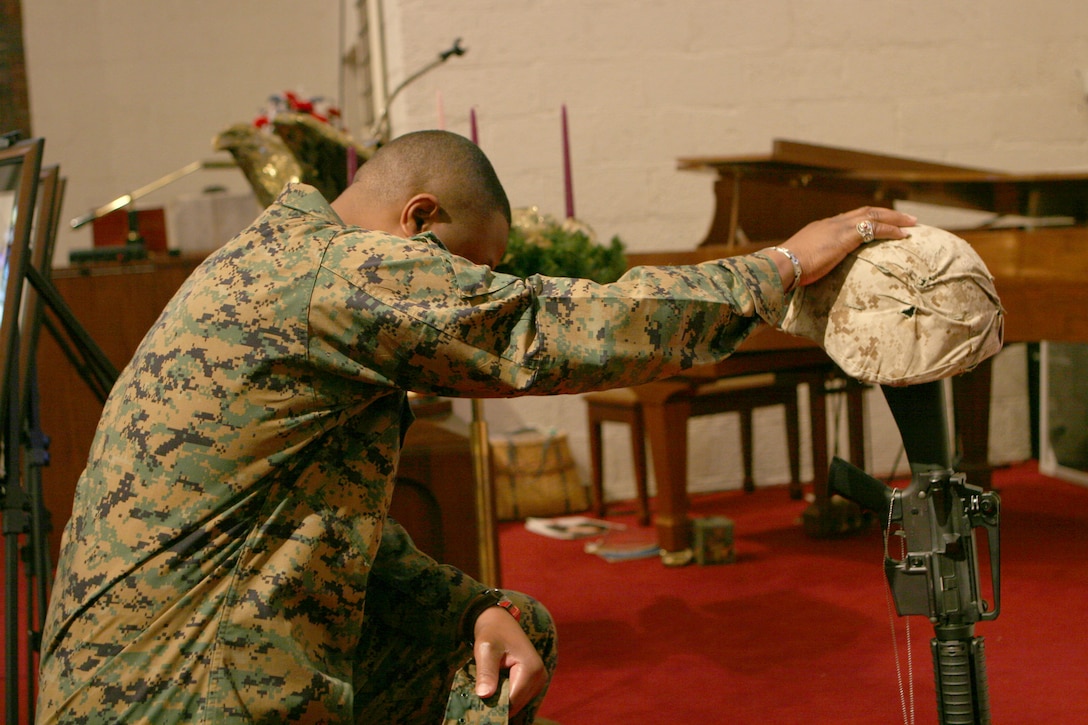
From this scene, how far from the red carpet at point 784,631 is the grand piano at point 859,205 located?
24 cm

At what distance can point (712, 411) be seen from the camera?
11.1 feet

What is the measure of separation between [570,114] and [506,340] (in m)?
3.08

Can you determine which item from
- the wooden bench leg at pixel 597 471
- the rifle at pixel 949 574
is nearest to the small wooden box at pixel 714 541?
the wooden bench leg at pixel 597 471

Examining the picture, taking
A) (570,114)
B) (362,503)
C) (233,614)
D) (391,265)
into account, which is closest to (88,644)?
(233,614)

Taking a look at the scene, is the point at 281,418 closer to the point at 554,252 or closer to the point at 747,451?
the point at 554,252

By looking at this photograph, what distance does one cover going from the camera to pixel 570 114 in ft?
13.3

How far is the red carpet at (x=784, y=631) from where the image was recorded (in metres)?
2.07

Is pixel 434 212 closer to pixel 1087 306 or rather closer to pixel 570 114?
pixel 1087 306

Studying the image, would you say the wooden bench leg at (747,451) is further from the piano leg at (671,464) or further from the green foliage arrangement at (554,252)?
the green foliage arrangement at (554,252)

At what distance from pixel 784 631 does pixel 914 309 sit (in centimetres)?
150

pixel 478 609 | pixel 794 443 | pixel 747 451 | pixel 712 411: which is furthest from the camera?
pixel 747 451

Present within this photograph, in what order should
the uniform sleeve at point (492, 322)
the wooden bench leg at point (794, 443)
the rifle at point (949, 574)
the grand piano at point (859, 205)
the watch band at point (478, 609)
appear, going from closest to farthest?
the uniform sleeve at point (492, 322) < the rifle at point (949, 574) < the watch band at point (478, 609) < the grand piano at point (859, 205) < the wooden bench leg at point (794, 443)

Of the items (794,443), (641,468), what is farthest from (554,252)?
(794,443)

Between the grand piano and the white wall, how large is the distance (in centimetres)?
90
